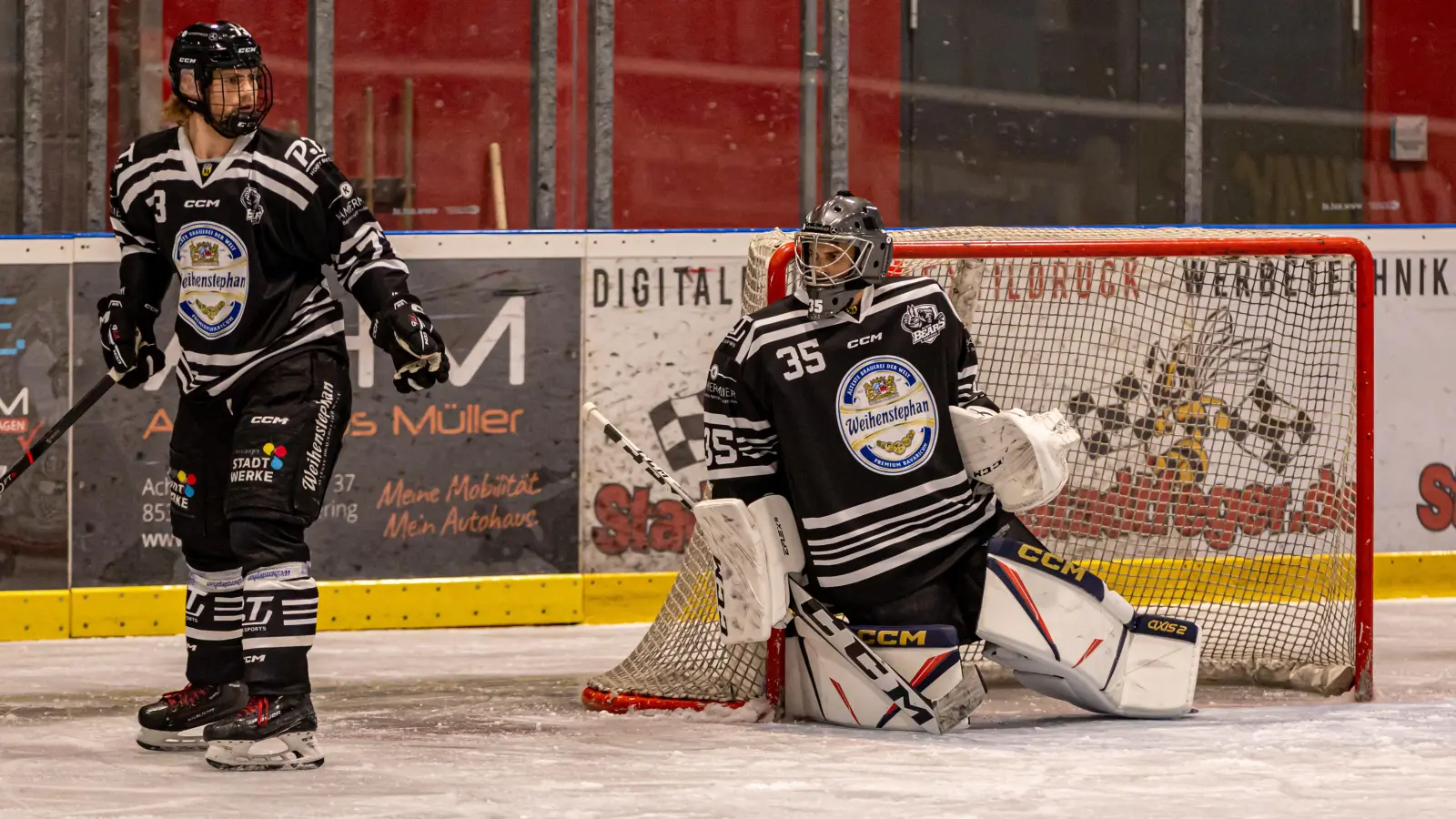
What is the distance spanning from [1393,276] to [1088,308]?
146cm

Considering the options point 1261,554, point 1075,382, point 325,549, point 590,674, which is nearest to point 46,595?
Answer: point 325,549

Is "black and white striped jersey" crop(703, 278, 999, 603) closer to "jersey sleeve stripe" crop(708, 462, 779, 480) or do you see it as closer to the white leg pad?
"jersey sleeve stripe" crop(708, 462, 779, 480)

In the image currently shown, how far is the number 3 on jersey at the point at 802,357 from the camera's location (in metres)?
4.07

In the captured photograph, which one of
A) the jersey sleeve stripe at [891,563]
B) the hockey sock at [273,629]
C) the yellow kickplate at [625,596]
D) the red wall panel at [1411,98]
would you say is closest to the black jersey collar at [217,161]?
the hockey sock at [273,629]

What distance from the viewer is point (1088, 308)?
518cm

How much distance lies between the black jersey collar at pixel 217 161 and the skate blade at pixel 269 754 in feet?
3.32

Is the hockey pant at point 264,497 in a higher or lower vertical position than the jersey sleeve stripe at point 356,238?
lower

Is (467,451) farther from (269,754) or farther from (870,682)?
(269,754)

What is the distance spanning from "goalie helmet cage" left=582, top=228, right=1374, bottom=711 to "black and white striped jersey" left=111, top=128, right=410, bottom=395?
1.11m

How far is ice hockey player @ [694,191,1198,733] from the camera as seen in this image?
4012mm

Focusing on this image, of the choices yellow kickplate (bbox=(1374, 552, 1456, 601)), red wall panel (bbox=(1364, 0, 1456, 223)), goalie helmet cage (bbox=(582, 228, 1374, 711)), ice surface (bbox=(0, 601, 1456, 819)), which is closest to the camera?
ice surface (bbox=(0, 601, 1456, 819))

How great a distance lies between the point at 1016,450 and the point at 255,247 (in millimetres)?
1532

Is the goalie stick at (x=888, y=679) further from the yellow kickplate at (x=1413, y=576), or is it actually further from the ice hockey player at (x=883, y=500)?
the yellow kickplate at (x=1413, y=576)

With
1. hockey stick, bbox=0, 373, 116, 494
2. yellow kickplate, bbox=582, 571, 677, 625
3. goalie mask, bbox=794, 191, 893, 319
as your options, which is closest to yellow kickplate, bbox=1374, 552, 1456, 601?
yellow kickplate, bbox=582, 571, 677, 625
